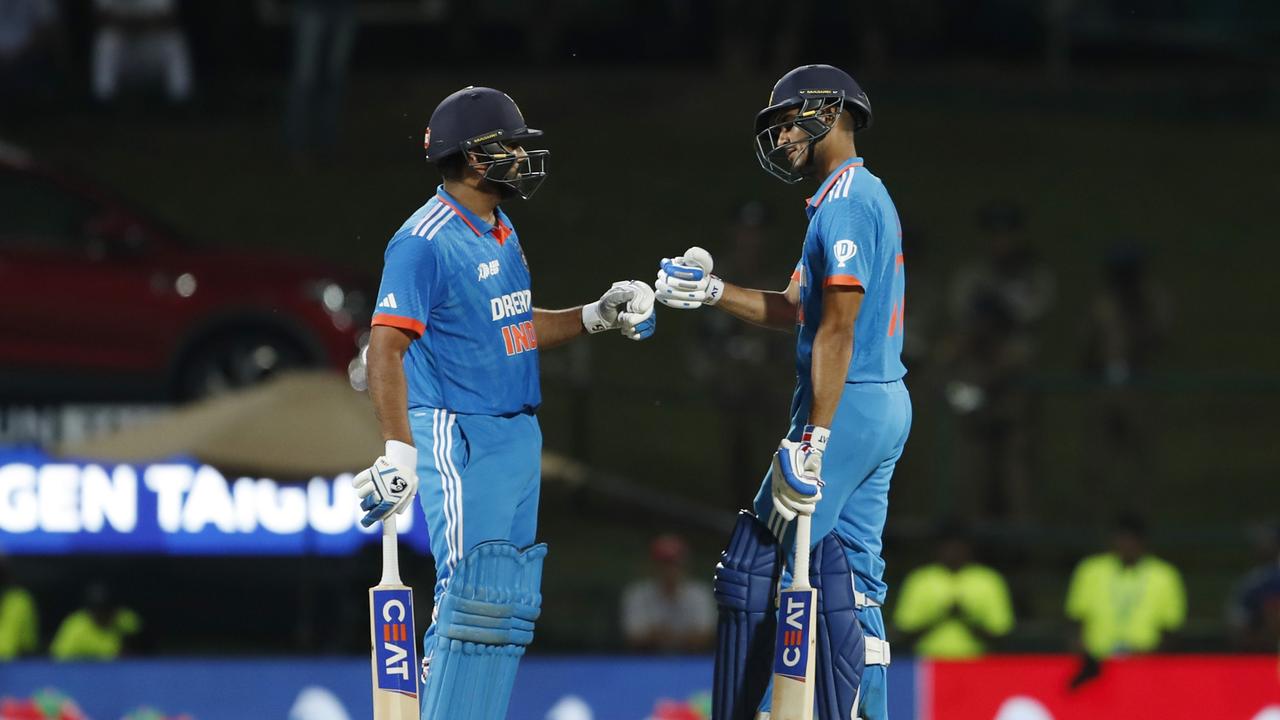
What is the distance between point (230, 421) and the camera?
1340 cm

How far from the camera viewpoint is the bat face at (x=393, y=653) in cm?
642

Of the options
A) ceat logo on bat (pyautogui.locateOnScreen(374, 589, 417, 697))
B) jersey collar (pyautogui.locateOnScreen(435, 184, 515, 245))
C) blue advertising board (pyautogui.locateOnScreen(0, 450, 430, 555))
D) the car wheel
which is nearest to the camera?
ceat logo on bat (pyautogui.locateOnScreen(374, 589, 417, 697))

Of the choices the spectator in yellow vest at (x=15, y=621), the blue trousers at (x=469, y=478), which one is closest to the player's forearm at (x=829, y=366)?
the blue trousers at (x=469, y=478)

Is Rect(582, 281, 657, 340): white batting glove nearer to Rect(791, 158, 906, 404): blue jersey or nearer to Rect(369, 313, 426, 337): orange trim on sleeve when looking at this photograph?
Rect(791, 158, 906, 404): blue jersey

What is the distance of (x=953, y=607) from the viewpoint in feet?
44.2

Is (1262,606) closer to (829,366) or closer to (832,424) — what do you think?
(832,424)

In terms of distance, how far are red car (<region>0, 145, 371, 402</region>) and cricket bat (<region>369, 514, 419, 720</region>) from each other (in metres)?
9.13

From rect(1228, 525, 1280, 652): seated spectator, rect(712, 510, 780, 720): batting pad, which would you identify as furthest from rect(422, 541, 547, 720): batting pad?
rect(1228, 525, 1280, 652): seated spectator

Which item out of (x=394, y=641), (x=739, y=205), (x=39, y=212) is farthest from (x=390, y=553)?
(x=739, y=205)

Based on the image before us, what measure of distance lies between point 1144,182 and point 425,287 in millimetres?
19886

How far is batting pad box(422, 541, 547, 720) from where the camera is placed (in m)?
6.55

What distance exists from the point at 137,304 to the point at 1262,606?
8.11 m

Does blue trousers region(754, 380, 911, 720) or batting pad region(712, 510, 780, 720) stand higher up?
blue trousers region(754, 380, 911, 720)

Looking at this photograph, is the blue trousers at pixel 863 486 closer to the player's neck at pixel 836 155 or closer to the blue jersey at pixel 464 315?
the player's neck at pixel 836 155
